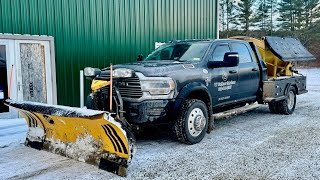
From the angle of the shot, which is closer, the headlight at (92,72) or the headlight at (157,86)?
the headlight at (157,86)

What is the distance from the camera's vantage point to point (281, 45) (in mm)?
8844

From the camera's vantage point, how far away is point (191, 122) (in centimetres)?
555

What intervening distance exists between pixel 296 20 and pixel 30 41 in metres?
42.4

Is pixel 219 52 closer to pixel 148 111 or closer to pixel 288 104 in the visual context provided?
pixel 148 111

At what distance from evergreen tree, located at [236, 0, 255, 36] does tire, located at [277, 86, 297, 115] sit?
1442 inches

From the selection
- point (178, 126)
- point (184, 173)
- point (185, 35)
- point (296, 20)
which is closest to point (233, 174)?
point (184, 173)

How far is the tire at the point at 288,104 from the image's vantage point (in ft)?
27.7

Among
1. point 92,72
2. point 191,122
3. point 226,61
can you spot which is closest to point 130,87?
point 92,72

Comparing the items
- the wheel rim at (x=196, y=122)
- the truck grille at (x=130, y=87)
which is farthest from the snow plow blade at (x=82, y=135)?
the wheel rim at (x=196, y=122)

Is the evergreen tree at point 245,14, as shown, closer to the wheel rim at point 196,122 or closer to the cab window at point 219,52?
the cab window at point 219,52

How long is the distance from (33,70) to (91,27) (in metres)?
2.20

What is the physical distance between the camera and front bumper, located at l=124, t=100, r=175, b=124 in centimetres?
512

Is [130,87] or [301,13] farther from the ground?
[301,13]

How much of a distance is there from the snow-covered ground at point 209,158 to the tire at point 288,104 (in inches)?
52.7
